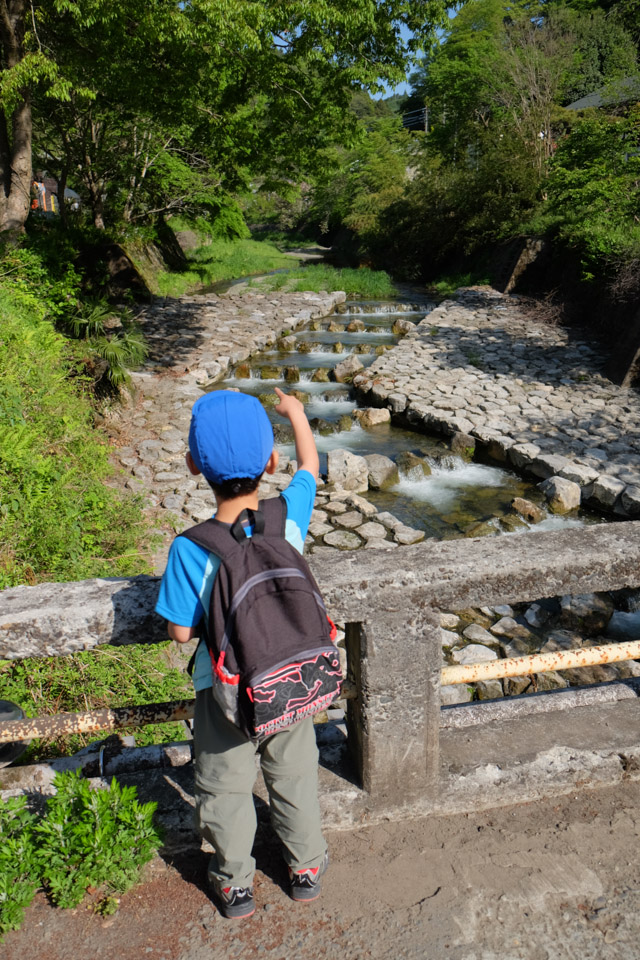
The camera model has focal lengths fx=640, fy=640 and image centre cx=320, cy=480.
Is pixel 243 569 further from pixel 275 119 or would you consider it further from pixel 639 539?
pixel 275 119

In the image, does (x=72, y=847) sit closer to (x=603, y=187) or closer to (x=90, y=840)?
(x=90, y=840)

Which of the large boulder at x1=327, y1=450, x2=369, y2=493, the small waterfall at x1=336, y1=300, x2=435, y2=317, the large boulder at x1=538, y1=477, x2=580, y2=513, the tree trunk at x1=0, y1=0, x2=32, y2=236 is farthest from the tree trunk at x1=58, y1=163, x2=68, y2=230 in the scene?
the large boulder at x1=538, y1=477, x2=580, y2=513

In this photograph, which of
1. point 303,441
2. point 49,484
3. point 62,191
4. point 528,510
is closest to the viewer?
point 303,441

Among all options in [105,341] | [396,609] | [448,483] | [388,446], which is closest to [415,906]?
[396,609]

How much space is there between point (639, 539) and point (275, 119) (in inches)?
400

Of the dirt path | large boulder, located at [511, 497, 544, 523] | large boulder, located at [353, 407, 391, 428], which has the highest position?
large boulder, located at [353, 407, 391, 428]

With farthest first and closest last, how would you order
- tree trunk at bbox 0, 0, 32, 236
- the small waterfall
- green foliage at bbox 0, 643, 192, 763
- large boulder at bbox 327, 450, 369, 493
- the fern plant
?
1. the small waterfall
2. tree trunk at bbox 0, 0, 32, 236
3. the fern plant
4. large boulder at bbox 327, 450, 369, 493
5. green foliage at bbox 0, 643, 192, 763

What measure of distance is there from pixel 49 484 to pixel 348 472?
3.67 metres

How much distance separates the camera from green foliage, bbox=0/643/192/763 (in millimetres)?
3344

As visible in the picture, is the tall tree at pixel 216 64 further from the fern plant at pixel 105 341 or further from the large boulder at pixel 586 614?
the large boulder at pixel 586 614

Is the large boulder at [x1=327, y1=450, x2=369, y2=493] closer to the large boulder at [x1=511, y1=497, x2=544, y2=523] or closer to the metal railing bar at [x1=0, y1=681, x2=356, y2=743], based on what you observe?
the large boulder at [x1=511, y1=497, x2=544, y2=523]

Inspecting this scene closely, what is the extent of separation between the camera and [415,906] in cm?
197

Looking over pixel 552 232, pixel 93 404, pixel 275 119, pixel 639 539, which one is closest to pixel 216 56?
pixel 275 119

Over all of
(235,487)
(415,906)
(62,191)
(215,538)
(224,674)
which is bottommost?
(415,906)
